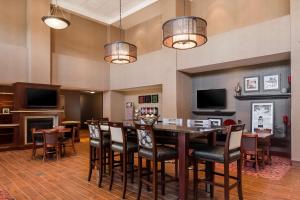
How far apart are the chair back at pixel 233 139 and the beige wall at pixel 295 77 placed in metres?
2.99

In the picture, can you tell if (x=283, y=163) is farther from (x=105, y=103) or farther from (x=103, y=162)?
(x=105, y=103)

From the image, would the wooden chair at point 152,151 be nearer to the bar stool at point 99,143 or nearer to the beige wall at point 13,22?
the bar stool at point 99,143

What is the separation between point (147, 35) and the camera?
933cm

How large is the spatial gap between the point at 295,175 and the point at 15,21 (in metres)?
9.19

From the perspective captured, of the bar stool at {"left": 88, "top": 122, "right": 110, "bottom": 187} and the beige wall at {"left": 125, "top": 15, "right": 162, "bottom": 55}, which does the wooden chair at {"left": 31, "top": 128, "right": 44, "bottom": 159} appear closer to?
the bar stool at {"left": 88, "top": 122, "right": 110, "bottom": 187}

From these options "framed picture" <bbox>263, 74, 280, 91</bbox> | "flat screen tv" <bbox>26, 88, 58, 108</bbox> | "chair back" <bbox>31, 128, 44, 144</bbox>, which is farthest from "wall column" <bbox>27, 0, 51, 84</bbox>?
"framed picture" <bbox>263, 74, 280, 91</bbox>

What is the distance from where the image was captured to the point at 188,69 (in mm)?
7094

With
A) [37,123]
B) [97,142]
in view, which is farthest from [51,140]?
[97,142]

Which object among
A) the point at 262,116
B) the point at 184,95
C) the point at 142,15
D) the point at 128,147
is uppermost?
the point at 142,15

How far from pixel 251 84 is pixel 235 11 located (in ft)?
7.85

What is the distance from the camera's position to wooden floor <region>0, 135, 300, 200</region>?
3109mm

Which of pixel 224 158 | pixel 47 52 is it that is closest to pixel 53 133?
pixel 47 52

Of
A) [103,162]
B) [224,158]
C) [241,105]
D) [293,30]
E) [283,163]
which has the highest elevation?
[293,30]

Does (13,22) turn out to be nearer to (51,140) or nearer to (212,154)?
(51,140)
